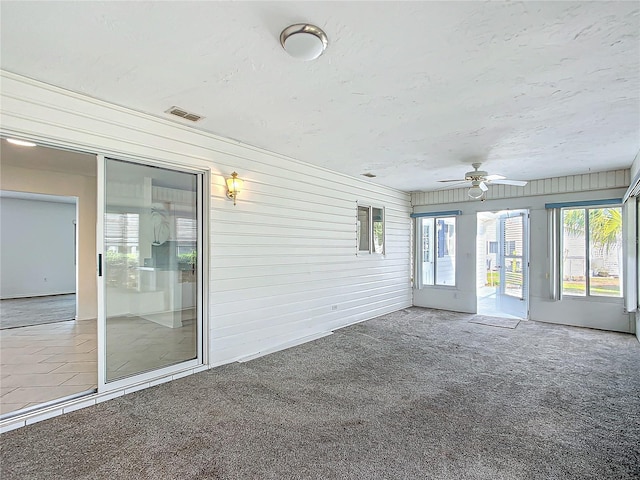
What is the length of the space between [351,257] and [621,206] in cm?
475

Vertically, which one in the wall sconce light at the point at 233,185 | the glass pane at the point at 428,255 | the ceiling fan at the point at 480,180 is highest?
the ceiling fan at the point at 480,180

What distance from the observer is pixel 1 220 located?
27.0 feet

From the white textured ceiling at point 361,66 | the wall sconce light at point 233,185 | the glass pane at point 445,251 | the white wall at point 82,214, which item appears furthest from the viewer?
the glass pane at point 445,251

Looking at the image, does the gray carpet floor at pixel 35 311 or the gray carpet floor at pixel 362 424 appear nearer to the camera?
the gray carpet floor at pixel 362 424

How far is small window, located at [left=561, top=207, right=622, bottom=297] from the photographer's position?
5680 mm

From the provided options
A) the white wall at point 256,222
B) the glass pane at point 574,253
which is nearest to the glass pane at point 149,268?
the white wall at point 256,222

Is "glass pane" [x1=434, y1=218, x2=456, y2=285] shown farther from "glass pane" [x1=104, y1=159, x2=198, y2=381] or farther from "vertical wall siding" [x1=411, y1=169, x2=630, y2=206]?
"glass pane" [x1=104, y1=159, x2=198, y2=381]

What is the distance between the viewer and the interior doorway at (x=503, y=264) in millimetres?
6570

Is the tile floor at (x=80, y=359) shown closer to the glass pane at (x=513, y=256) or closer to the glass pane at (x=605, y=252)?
the glass pane at (x=513, y=256)

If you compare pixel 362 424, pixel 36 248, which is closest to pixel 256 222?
pixel 362 424

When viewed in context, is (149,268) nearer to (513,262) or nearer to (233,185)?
(233,185)

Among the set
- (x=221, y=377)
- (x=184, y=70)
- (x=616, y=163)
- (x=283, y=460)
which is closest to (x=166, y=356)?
(x=221, y=377)

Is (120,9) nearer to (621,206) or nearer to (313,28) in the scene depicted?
(313,28)

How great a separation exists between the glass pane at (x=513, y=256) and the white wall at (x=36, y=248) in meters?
11.5
